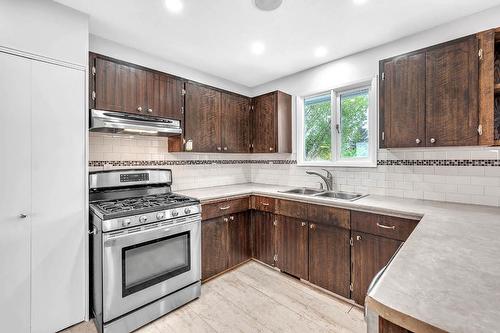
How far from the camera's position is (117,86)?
2.26 metres

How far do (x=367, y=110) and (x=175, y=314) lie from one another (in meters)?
2.93

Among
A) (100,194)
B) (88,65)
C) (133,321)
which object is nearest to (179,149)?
(100,194)

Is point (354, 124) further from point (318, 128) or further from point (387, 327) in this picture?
point (387, 327)

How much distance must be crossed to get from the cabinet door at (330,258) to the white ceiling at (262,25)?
1.92 meters

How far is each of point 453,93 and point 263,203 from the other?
6.79 ft

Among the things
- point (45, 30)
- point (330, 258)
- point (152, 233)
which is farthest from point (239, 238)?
point (45, 30)

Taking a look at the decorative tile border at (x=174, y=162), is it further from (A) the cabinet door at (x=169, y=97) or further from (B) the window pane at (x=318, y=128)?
(A) the cabinet door at (x=169, y=97)

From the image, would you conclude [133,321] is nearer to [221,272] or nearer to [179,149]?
[221,272]

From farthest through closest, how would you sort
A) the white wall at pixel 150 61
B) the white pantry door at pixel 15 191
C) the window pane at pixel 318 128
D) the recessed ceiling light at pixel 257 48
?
the window pane at pixel 318 128, the recessed ceiling light at pixel 257 48, the white wall at pixel 150 61, the white pantry door at pixel 15 191

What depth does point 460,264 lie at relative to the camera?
0.88 meters

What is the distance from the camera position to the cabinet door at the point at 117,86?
2.15 metres

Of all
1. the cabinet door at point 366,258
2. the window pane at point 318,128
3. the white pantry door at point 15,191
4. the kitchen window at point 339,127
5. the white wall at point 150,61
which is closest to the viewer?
the white pantry door at point 15,191

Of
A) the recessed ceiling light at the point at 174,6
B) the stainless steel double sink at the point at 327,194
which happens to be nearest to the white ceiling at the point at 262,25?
the recessed ceiling light at the point at 174,6

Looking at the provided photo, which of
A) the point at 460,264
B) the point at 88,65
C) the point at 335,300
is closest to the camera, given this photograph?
the point at 460,264
